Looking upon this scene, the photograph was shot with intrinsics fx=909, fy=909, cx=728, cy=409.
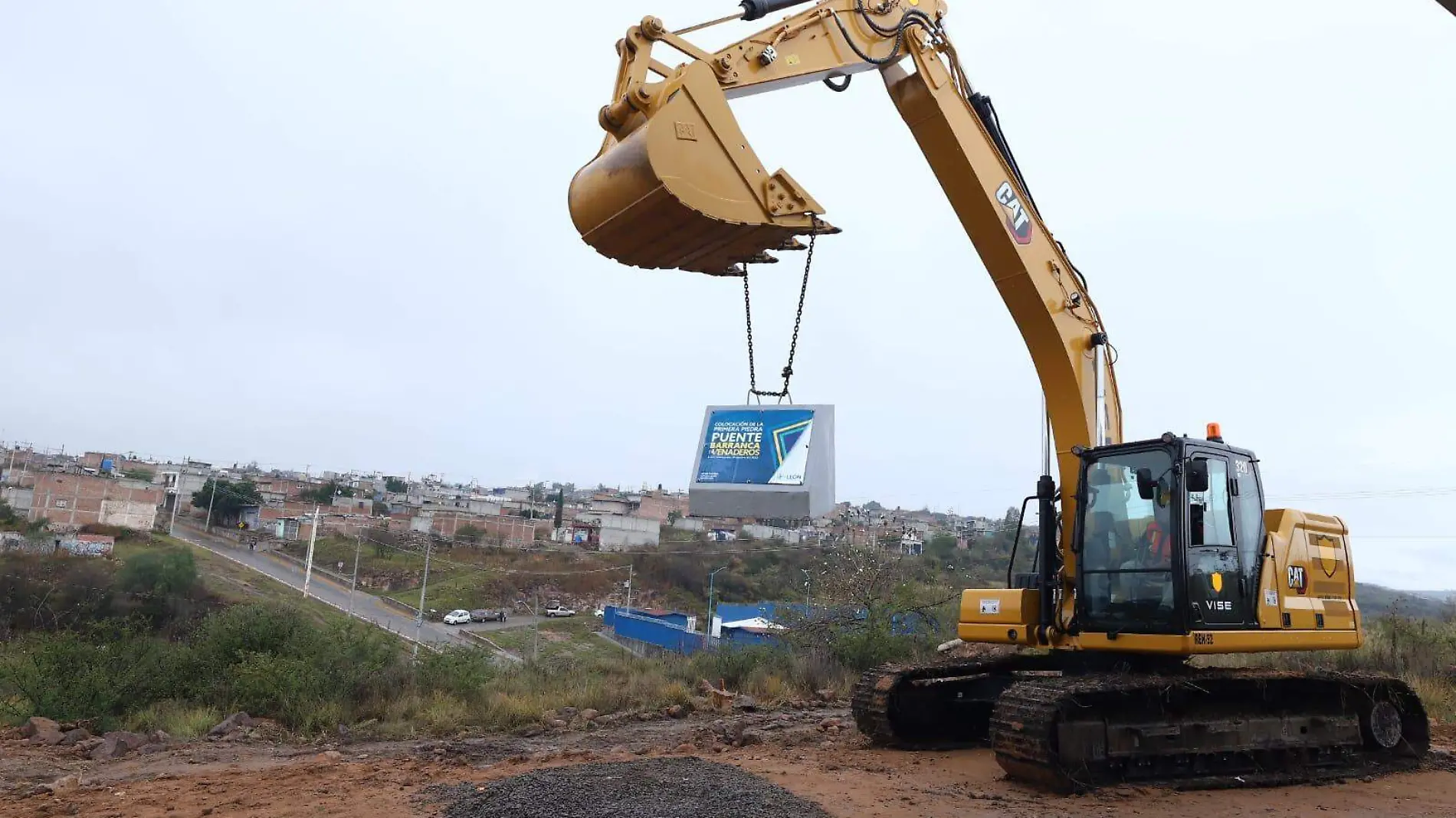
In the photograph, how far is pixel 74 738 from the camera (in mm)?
7910

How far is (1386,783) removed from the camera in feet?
24.8

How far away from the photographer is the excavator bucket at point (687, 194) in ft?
17.3

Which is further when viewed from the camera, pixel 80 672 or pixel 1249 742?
pixel 80 672

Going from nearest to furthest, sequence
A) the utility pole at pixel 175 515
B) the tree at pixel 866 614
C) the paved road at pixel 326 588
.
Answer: the tree at pixel 866 614
the paved road at pixel 326 588
the utility pole at pixel 175 515

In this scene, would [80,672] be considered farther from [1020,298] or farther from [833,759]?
[1020,298]

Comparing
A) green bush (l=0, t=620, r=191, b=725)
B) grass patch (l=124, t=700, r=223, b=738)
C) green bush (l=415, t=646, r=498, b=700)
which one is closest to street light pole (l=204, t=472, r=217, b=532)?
green bush (l=0, t=620, r=191, b=725)

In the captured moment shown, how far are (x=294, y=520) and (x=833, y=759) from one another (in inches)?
3028

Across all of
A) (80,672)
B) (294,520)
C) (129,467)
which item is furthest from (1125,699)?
(129,467)

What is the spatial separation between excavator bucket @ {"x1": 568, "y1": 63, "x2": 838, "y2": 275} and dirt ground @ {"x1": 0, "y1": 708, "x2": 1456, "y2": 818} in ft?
11.8

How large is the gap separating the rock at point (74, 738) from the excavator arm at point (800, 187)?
21.5 feet

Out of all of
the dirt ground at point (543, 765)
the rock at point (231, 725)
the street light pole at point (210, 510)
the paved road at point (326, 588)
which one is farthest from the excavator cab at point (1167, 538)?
the street light pole at point (210, 510)

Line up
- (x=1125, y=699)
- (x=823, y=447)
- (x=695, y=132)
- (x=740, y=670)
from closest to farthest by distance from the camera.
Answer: (x=695, y=132), (x=823, y=447), (x=1125, y=699), (x=740, y=670)

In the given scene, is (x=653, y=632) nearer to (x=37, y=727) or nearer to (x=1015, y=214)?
(x=37, y=727)

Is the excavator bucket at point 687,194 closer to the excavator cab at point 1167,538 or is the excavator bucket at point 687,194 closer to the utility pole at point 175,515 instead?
the excavator cab at point 1167,538
